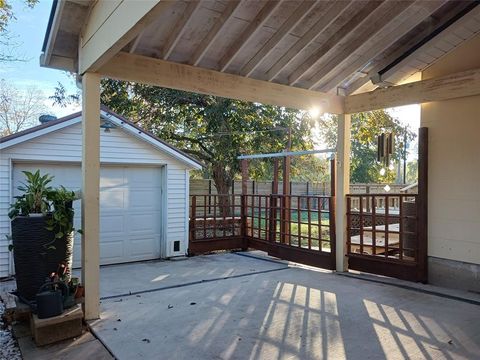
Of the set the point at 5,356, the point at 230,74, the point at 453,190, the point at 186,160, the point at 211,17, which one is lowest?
the point at 5,356

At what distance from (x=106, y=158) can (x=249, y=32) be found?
3.73 m

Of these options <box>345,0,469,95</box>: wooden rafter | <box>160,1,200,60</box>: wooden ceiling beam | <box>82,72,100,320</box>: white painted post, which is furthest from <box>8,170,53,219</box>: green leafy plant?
<box>345,0,469,95</box>: wooden rafter

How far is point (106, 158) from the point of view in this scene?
656 centimetres

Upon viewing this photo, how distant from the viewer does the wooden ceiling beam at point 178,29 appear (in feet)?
11.3

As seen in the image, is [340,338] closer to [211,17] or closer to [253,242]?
[211,17]

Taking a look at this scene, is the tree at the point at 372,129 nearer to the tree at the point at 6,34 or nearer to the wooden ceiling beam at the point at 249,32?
the wooden ceiling beam at the point at 249,32

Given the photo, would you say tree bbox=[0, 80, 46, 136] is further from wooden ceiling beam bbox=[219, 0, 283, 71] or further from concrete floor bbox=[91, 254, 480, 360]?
wooden ceiling beam bbox=[219, 0, 283, 71]

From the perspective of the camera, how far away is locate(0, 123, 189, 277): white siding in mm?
5699

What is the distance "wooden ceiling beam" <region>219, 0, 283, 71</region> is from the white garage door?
3268 mm

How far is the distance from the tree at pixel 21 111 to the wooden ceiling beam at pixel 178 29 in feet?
43.2

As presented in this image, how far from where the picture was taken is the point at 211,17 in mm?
3645

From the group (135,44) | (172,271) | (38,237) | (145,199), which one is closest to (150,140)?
(145,199)

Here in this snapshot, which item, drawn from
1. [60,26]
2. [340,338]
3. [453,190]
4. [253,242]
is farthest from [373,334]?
[253,242]

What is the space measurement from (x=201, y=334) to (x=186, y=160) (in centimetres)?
425
